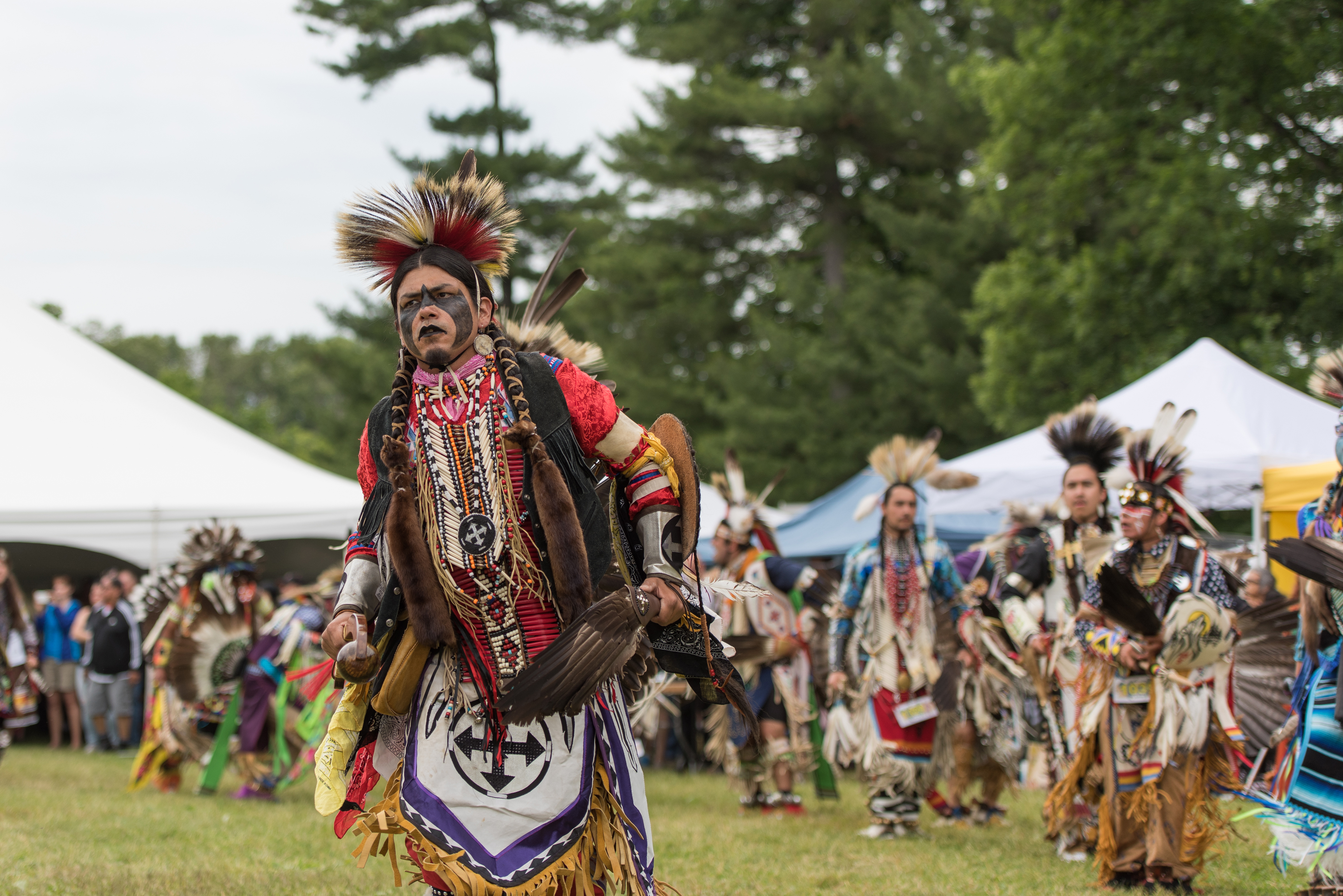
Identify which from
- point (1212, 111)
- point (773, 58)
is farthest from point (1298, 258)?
point (773, 58)

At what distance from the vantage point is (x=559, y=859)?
267 cm

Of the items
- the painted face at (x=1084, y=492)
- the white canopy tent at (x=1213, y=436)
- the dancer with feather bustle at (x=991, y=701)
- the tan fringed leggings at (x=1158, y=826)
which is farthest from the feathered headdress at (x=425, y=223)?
the white canopy tent at (x=1213, y=436)

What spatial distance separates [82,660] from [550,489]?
38.8 feet

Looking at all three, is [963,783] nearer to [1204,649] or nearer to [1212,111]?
[1204,649]

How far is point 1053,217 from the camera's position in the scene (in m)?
→ 15.1

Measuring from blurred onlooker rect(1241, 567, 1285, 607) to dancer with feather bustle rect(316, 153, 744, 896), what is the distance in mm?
6131

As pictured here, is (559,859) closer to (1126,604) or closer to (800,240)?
(1126,604)

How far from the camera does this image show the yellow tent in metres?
7.87

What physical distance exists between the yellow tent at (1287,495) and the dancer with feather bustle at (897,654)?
2486 millimetres

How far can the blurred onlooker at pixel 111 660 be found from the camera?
40.4 ft

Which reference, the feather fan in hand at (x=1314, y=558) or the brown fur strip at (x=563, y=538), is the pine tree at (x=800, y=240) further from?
the brown fur strip at (x=563, y=538)

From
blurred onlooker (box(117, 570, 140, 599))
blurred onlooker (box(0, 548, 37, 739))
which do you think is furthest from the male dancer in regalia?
blurred onlooker (box(117, 570, 140, 599))

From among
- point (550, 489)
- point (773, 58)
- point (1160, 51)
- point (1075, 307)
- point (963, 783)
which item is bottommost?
point (963, 783)

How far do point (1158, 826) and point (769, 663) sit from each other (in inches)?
131
